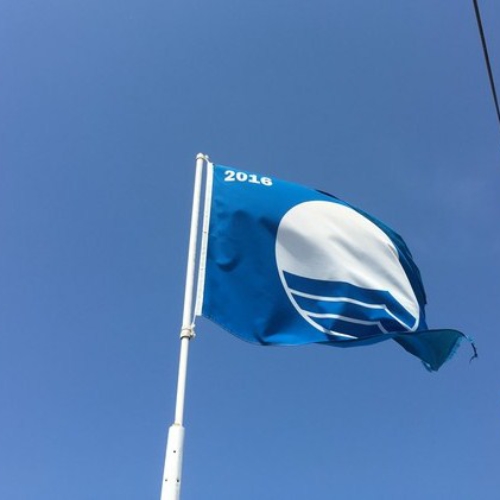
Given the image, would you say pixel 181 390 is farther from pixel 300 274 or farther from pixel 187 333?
pixel 300 274

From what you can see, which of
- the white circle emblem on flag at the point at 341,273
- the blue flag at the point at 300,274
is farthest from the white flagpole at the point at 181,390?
the white circle emblem on flag at the point at 341,273

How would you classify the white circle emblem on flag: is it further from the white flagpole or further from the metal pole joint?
the metal pole joint

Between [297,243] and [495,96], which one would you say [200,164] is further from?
[495,96]

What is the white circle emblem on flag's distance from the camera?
888 centimetres

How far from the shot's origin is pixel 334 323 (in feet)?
28.8

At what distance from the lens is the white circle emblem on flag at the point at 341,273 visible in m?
8.88

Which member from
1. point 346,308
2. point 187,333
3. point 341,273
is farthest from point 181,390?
point 341,273

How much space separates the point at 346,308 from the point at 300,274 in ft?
2.54

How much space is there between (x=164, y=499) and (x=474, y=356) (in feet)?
15.0

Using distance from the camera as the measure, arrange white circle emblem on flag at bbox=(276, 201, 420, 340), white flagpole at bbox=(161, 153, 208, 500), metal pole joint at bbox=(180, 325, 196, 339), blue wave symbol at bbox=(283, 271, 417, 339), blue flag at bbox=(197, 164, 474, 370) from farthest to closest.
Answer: white circle emblem on flag at bbox=(276, 201, 420, 340), blue wave symbol at bbox=(283, 271, 417, 339), blue flag at bbox=(197, 164, 474, 370), metal pole joint at bbox=(180, 325, 196, 339), white flagpole at bbox=(161, 153, 208, 500)

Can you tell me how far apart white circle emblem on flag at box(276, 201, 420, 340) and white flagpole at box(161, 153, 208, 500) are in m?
1.50

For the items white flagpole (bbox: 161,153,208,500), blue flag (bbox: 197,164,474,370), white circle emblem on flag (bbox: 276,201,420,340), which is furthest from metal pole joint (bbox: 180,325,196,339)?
A: white circle emblem on flag (bbox: 276,201,420,340)

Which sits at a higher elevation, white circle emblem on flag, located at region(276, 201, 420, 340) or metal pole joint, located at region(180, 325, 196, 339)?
white circle emblem on flag, located at region(276, 201, 420, 340)

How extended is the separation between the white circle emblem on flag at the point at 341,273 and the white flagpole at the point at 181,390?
1.50 metres
